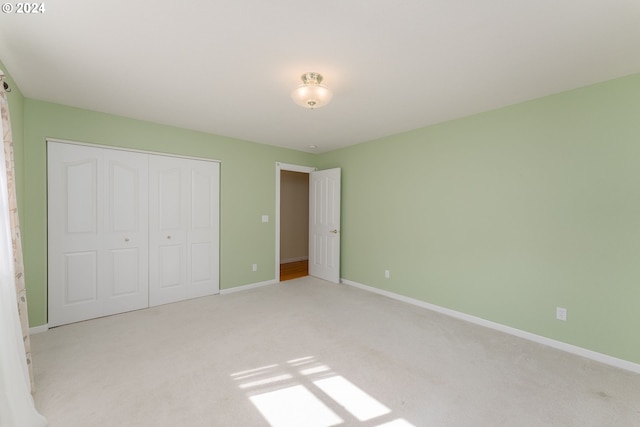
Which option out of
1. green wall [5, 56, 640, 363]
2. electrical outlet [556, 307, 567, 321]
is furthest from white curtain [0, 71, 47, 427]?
electrical outlet [556, 307, 567, 321]

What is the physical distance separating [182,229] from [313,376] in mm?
2703

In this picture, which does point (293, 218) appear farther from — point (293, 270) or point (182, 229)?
point (182, 229)

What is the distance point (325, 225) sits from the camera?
15.9ft

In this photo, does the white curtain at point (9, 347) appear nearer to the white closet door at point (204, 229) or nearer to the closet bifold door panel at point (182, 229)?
the closet bifold door panel at point (182, 229)

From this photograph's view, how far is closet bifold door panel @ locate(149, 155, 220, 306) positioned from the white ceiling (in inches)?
38.4

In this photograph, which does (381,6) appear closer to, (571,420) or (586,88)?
(586,88)

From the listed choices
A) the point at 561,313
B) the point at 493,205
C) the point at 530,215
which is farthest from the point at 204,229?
the point at 561,313

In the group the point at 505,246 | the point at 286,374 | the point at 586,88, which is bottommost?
the point at 286,374

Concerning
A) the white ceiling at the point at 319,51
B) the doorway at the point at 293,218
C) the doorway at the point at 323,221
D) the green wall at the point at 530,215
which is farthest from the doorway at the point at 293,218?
the white ceiling at the point at 319,51

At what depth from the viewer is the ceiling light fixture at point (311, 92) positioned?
212 centimetres

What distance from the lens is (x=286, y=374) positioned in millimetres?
2098

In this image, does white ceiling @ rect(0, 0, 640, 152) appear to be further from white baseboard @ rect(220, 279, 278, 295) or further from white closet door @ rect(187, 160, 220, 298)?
white baseboard @ rect(220, 279, 278, 295)

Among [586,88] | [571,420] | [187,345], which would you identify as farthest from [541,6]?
[187,345]

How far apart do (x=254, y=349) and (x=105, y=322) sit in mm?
1902
